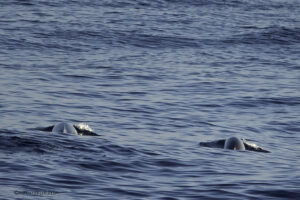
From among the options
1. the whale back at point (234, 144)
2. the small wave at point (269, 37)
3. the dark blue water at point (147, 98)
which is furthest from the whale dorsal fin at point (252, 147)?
the small wave at point (269, 37)

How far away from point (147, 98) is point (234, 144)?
730cm

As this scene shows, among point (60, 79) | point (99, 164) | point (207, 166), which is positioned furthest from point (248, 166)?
point (60, 79)

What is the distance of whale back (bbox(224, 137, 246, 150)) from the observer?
67.7 feet

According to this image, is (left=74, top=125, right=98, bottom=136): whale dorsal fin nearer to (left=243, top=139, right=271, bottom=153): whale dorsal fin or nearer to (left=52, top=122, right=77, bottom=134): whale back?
(left=52, top=122, right=77, bottom=134): whale back

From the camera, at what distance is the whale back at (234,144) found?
67.7 ft

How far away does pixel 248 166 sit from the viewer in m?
18.6

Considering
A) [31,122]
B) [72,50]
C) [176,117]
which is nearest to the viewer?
[31,122]

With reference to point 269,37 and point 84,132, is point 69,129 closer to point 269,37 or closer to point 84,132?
point 84,132

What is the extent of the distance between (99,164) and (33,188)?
2.74m

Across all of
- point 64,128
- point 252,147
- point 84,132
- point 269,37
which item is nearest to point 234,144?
point 252,147

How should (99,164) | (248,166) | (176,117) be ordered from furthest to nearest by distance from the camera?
(176,117) < (248,166) < (99,164)

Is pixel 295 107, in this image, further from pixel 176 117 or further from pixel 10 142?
pixel 10 142

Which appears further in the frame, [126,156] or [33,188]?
[126,156]

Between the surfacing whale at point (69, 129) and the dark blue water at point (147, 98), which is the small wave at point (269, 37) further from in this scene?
the surfacing whale at point (69, 129)
